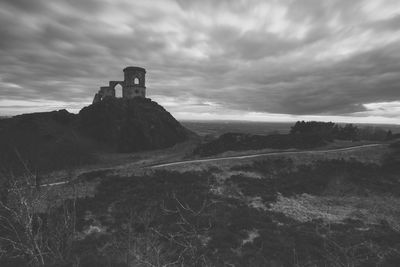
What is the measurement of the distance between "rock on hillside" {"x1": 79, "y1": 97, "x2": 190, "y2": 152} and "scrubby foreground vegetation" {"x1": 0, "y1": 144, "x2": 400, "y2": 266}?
95.5 ft

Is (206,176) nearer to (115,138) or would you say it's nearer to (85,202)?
(85,202)

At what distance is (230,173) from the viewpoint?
2767 centimetres

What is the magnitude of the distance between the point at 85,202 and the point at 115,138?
36364 mm

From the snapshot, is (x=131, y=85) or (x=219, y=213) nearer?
(x=219, y=213)

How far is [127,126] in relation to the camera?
55938mm

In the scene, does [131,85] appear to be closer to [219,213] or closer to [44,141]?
[44,141]

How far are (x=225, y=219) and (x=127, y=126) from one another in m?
43.5

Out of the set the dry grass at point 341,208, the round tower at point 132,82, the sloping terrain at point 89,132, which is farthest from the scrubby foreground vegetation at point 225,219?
the round tower at point 132,82

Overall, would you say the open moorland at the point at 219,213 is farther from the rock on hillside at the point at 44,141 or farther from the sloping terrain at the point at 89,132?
the sloping terrain at the point at 89,132

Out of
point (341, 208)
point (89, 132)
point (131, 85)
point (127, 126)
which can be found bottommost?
point (341, 208)

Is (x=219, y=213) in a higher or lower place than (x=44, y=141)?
lower

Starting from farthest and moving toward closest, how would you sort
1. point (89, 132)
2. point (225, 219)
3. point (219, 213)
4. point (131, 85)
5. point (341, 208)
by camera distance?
1. point (131, 85)
2. point (89, 132)
3. point (341, 208)
4. point (219, 213)
5. point (225, 219)

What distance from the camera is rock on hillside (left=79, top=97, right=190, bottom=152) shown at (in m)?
54.1

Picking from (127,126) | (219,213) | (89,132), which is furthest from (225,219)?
(89,132)
